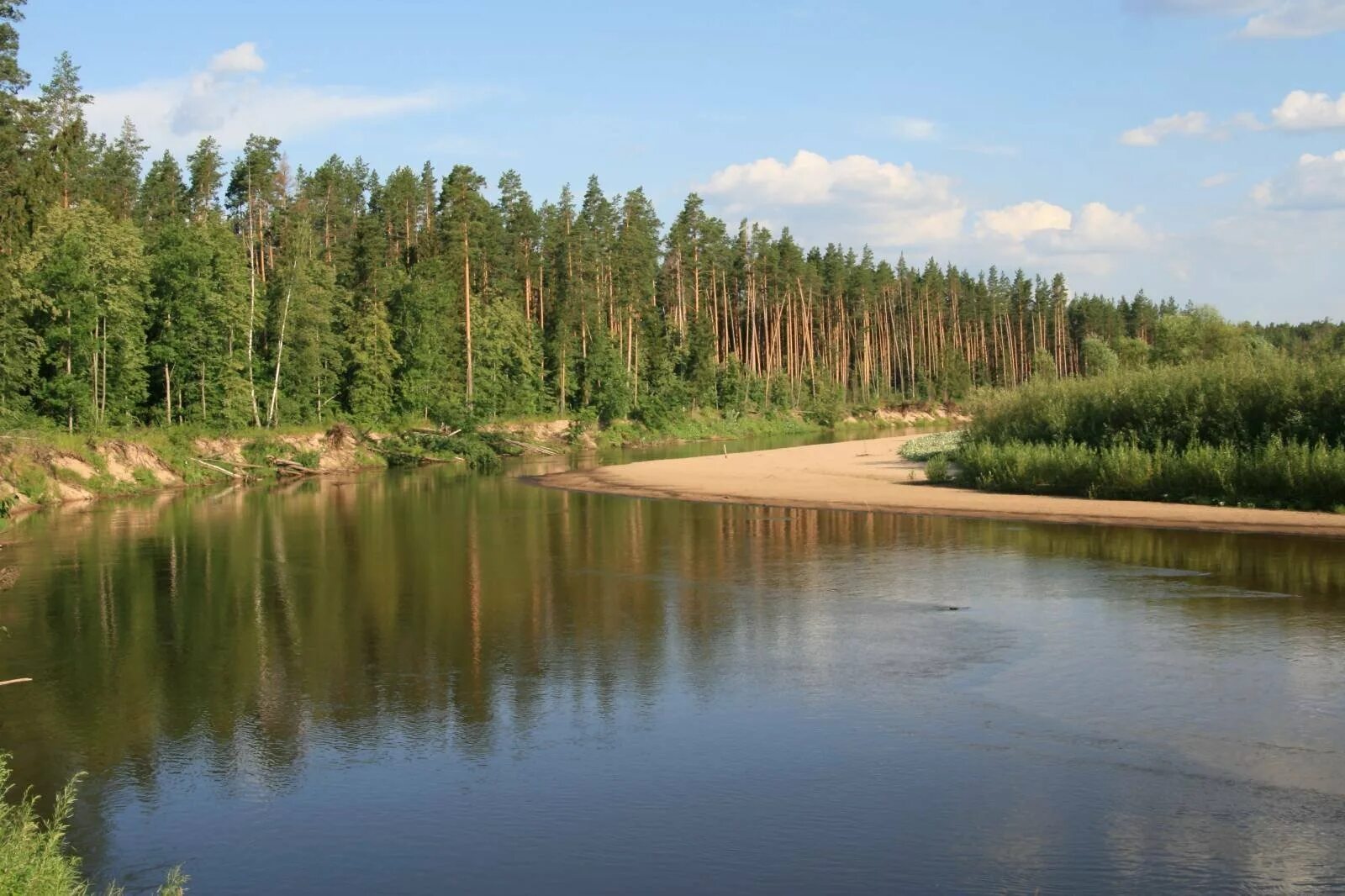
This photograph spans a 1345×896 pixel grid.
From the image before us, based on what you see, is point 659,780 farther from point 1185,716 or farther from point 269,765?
point 1185,716

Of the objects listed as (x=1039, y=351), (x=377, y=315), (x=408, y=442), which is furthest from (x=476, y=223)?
(x=1039, y=351)

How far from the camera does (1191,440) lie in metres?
35.0

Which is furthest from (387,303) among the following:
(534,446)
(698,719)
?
(698,719)

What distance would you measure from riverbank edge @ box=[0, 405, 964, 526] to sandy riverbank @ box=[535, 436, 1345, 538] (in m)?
13.4

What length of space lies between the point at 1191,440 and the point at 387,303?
5045 cm

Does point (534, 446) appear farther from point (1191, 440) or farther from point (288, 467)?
point (1191, 440)

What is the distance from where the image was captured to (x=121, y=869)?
368 inches

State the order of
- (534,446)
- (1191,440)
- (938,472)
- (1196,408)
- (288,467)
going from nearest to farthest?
(1191,440) < (1196,408) < (938,472) < (288,467) < (534,446)

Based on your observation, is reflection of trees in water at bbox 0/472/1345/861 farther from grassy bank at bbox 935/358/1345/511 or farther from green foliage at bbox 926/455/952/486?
green foliage at bbox 926/455/952/486

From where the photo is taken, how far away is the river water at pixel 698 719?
372 inches

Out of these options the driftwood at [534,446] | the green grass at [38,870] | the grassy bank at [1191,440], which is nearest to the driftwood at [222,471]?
the driftwood at [534,446]

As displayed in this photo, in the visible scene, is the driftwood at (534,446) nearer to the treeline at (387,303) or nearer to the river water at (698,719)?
the treeline at (387,303)

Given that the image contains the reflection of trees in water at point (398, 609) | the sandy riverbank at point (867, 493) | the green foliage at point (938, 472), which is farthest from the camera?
the green foliage at point (938, 472)

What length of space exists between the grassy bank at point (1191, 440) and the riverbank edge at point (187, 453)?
103 ft
